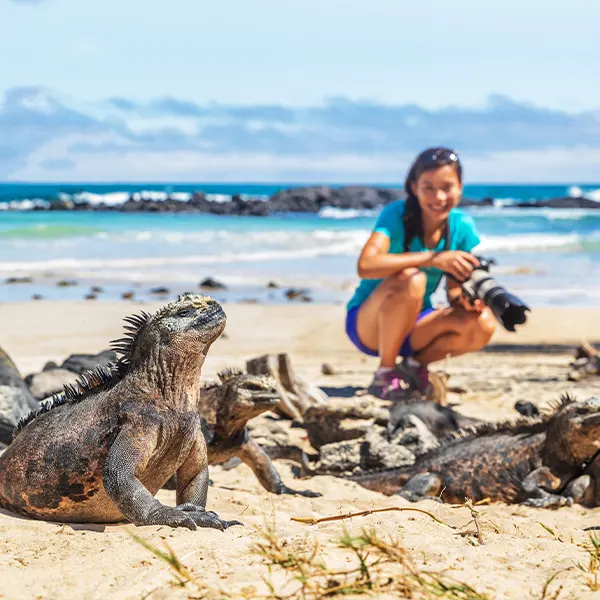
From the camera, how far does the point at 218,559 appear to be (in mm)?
3225

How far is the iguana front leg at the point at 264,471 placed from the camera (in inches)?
211

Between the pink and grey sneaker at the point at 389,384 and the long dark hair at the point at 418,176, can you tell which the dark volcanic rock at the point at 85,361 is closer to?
the pink and grey sneaker at the point at 389,384

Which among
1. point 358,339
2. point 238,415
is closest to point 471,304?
point 358,339

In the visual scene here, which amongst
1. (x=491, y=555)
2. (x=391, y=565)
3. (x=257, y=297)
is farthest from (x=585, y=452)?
(x=257, y=297)

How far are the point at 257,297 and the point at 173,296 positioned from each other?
1353mm

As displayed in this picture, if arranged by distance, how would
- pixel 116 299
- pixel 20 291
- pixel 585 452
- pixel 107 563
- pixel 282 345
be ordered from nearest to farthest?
pixel 107 563
pixel 585 452
pixel 282 345
pixel 116 299
pixel 20 291

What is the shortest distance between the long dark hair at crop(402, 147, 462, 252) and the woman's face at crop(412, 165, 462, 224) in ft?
0.16

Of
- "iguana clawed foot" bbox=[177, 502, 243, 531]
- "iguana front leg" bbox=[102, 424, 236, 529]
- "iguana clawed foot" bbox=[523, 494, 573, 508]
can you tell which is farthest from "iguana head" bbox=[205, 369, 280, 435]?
"iguana clawed foot" bbox=[523, 494, 573, 508]

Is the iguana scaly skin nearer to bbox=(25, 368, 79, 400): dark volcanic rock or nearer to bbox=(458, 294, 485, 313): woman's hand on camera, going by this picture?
bbox=(25, 368, 79, 400): dark volcanic rock

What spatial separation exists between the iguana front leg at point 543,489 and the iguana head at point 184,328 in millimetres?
2426

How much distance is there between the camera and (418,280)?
820cm

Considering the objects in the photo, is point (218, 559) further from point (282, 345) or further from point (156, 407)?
point (282, 345)

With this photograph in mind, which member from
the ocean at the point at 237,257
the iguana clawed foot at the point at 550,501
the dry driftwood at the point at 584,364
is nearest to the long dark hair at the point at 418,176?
the dry driftwood at the point at 584,364

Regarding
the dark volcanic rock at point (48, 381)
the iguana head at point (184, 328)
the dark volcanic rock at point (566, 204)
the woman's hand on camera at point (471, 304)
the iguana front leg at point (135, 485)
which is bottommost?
the dark volcanic rock at point (48, 381)
